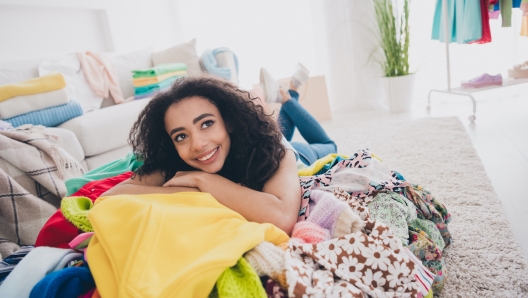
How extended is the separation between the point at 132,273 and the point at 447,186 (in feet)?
4.56

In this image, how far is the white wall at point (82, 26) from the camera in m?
2.69

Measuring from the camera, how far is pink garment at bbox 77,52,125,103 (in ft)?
8.74

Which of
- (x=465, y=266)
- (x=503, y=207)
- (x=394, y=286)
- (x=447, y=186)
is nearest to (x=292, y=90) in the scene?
(x=447, y=186)

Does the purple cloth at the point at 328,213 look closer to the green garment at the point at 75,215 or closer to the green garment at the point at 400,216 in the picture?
the green garment at the point at 400,216

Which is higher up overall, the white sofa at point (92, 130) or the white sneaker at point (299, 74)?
the white sneaker at point (299, 74)

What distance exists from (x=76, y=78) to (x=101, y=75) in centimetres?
18

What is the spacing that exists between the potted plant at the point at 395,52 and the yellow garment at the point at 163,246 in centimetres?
268

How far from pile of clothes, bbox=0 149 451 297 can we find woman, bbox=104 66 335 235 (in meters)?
0.12

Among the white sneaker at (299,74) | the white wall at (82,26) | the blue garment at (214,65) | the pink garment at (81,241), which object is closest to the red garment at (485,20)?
the white sneaker at (299,74)

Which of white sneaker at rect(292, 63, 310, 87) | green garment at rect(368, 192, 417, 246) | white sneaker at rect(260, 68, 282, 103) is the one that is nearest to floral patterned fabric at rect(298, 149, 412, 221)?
green garment at rect(368, 192, 417, 246)

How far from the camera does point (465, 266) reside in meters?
1.01

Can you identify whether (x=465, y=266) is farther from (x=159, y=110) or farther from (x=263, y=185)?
(x=159, y=110)

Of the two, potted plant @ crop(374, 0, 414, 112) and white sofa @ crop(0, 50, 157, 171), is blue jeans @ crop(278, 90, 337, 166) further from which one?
potted plant @ crop(374, 0, 414, 112)

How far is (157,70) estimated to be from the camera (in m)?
2.73
